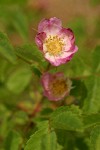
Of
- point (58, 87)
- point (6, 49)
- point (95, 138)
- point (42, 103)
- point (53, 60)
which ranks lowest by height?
point (42, 103)

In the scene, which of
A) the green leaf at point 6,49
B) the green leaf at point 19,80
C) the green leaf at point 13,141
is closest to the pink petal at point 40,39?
the green leaf at point 6,49

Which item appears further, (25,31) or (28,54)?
(25,31)

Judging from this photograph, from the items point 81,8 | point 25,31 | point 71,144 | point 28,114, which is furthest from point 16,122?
point 81,8

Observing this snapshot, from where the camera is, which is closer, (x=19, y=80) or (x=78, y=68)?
(x=78, y=68)

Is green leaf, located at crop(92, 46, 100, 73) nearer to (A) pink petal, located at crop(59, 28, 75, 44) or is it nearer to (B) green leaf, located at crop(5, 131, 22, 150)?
(A) pink petal, located at crop(59, 28, 75, 44)

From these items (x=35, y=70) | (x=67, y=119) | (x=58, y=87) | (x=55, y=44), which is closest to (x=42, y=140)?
(x=67, y=119)

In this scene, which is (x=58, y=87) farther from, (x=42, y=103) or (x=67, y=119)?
(x=67, y=119)

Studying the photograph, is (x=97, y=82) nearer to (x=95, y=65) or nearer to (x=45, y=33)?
(x=95, y=65)
